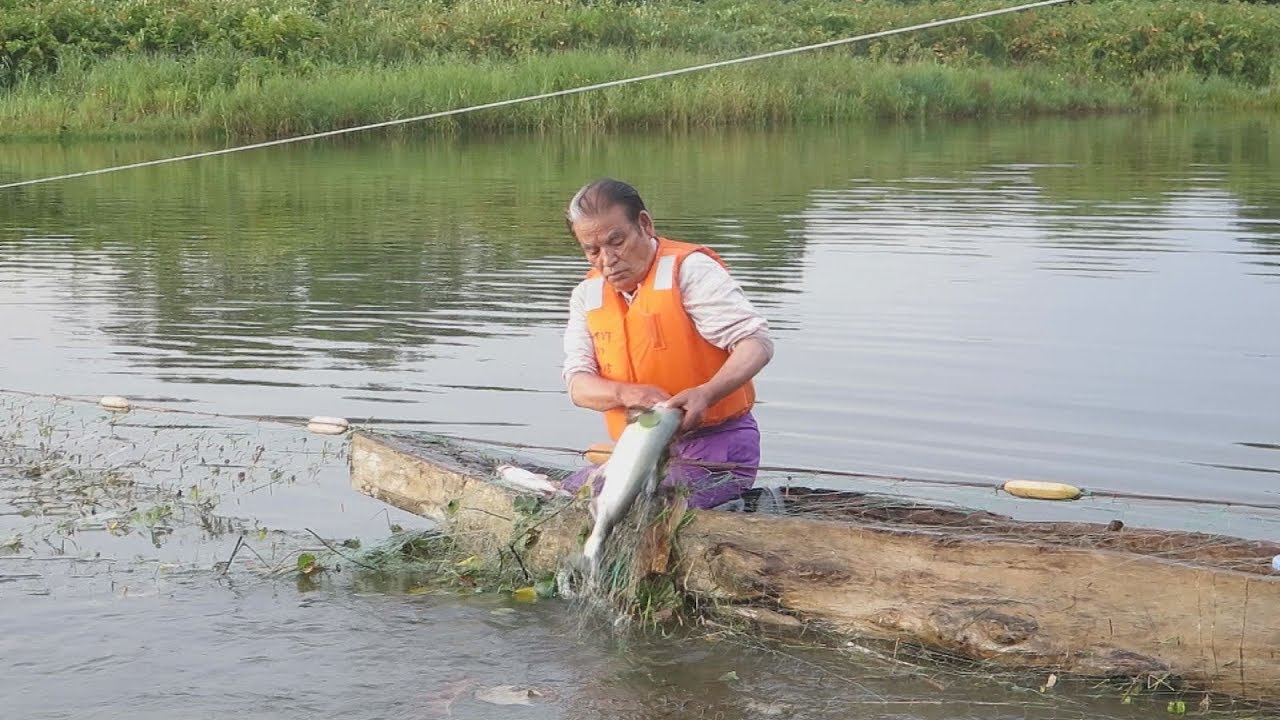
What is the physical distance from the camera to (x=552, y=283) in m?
12.7

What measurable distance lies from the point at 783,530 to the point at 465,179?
1559 centimetres

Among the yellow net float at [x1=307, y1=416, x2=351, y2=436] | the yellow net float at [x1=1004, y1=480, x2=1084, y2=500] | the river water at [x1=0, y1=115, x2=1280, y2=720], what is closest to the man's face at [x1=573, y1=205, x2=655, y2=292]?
the river water at [x1=0, y1=115, x2=1280, y2=720]

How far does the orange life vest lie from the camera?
211 inches

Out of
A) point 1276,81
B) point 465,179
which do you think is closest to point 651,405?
point 465,179

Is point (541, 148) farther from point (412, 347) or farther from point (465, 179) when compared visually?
point (412, 347)

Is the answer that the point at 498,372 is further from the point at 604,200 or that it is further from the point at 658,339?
the point at 604,200

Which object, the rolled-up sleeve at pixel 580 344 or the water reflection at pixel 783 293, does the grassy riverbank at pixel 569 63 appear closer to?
the water reflection at pixel 783 293

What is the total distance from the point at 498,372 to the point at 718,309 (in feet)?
14.5

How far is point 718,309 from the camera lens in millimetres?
5332

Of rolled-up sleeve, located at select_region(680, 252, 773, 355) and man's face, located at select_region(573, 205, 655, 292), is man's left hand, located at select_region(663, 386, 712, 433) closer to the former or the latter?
rolled-up sleeve, located at select_region(680, 252, 773, 355)

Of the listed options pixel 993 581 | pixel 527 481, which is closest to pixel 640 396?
pixel 527 481

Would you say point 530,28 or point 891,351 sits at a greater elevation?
point 530,28

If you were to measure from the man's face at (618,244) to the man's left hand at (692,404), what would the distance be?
454mm

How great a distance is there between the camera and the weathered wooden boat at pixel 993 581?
14.4 ft
